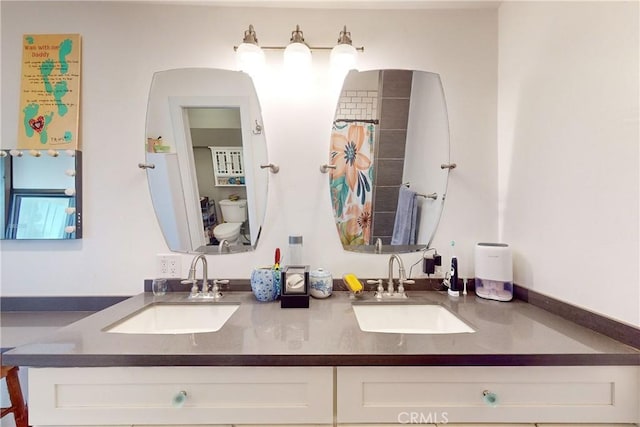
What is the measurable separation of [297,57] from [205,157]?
62 cm

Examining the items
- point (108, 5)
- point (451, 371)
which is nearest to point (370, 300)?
point (451, 371)

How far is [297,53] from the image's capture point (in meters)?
1.28

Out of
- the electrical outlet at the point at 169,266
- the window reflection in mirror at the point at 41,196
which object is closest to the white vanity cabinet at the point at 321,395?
the electrical outlet at the point at 169,266

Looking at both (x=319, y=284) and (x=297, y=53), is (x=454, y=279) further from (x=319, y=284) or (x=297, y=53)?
(x=297, y=53)

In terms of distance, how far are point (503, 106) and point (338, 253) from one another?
1.04m

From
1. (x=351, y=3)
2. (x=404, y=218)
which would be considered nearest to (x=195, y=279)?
(x=404, y=218)

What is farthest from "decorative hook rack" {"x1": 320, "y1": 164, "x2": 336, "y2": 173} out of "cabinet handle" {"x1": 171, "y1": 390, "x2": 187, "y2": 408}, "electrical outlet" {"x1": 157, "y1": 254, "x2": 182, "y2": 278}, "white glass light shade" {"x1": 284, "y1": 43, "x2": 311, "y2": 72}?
"cabinet handle" {"x1": 171, "y1": 390, "x2": 187, "y2": 408}

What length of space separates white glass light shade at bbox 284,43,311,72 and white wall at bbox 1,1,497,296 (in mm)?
83

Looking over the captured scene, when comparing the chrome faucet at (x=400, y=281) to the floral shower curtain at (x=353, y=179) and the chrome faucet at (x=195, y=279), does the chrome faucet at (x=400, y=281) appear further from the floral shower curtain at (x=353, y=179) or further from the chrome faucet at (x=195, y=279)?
the chrome faucet at (x=195, y=279)

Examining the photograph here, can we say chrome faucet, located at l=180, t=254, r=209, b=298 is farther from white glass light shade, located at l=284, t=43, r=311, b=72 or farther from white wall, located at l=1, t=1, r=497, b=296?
white glass light shade, located at l=284, t=43, r=311, b=72

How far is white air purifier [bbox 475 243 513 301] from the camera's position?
1209mm

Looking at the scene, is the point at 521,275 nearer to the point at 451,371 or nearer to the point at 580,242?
the point at 580,242

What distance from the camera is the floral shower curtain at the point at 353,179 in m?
1.36

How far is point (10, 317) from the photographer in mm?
1252
